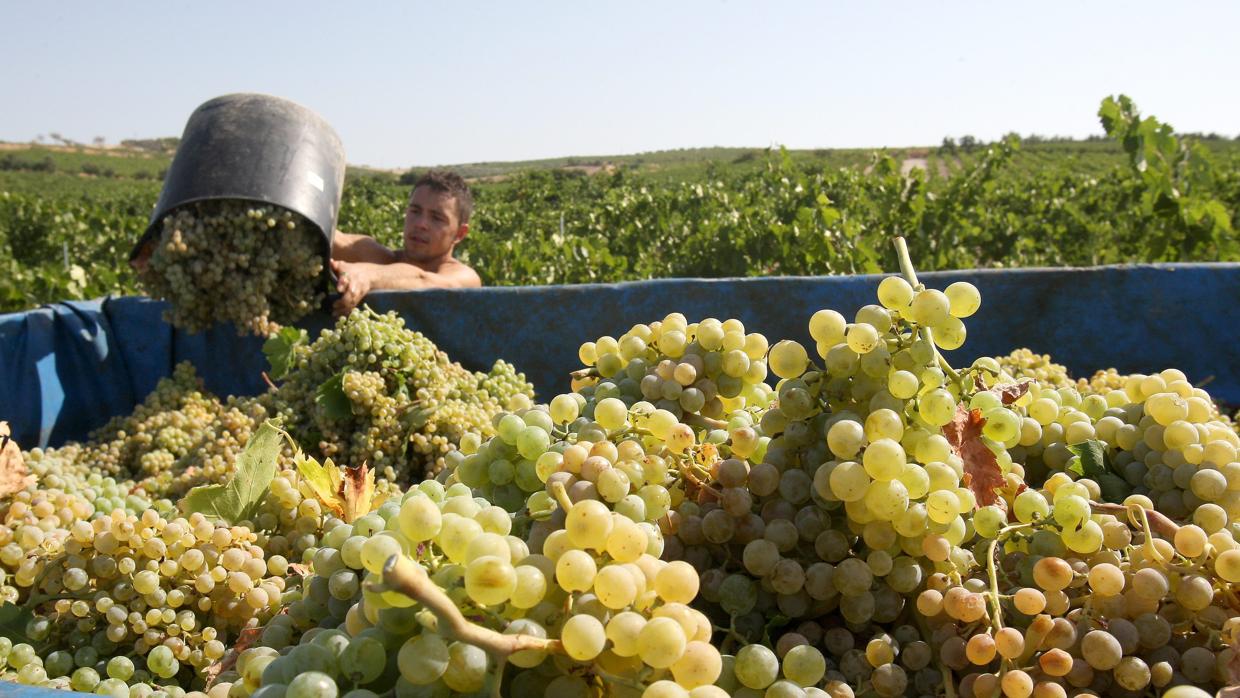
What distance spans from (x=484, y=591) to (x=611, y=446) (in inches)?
13.3

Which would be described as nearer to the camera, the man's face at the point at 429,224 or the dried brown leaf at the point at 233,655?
the dried brown leaf at the point at 233,655

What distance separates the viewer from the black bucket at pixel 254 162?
11.1 feet

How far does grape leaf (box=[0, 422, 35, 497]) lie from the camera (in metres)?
1.73

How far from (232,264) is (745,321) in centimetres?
215

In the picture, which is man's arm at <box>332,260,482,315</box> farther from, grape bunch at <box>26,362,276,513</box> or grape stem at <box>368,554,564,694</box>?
grape stem at <box>368,554,564,694</box>

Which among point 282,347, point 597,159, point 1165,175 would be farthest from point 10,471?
point 597,159

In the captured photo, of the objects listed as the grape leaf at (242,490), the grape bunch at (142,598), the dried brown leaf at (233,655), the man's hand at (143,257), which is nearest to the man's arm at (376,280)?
the man's hand at (143,257)

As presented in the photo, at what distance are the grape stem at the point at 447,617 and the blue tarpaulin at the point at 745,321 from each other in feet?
8.78

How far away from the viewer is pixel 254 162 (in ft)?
11.3

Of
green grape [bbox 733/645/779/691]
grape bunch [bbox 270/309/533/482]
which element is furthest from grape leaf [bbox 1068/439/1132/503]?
grape bunch [bbox 270/309/533/482]

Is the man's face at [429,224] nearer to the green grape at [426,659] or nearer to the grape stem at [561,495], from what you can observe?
the grape stem at [561,495]

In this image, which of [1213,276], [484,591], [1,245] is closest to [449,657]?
Answer: [484,591]

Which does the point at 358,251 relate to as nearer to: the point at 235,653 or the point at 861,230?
the point at 235,653

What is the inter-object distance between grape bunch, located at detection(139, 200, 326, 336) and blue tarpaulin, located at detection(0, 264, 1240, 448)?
25 centimetres
